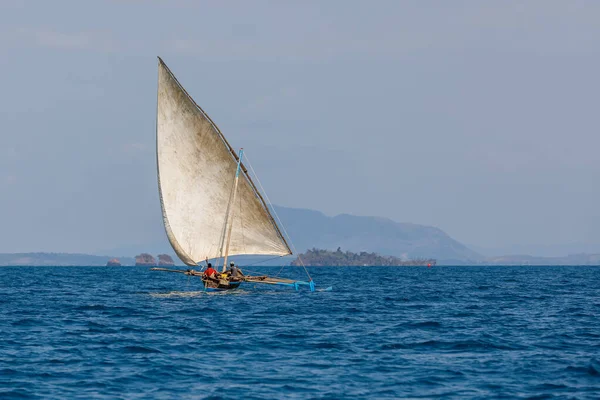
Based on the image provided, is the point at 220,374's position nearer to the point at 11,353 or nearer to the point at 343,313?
the point at 11,353

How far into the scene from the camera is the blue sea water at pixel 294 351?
81.3 ft

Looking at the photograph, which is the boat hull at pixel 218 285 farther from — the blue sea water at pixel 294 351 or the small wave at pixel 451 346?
the small wave at pixel 451 346

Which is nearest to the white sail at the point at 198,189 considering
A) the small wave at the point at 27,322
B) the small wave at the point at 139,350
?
the small wave at the point at 27,322

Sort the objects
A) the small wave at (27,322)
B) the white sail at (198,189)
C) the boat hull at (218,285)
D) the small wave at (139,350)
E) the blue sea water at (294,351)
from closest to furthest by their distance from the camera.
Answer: the blue sea water at (294,351) → the small wave at (139,350) → the small wave at (27,322) → the white sail at (198,189) → the boat hull at (218,285)

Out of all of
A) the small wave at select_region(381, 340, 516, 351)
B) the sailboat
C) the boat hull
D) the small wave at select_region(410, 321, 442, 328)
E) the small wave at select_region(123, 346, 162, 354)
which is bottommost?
the small wave at select_region(123, 346, 162, 354)

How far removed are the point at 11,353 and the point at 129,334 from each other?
20.6 ft

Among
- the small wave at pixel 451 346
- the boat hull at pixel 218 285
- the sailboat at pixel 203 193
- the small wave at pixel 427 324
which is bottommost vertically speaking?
the small wave at pixel 451 346

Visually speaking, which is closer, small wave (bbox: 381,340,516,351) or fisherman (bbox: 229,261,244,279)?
small wave (bbox: 381,340,516,351)

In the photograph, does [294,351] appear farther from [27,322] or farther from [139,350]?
[27,322]

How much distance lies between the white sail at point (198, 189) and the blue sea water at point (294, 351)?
701 centimetres

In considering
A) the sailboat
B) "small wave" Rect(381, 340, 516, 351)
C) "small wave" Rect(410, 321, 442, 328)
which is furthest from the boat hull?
"small wave" Rect(381, 340, 516, 351)

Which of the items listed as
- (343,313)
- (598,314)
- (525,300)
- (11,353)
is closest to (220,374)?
(11,353)

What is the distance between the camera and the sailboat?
55938 mm

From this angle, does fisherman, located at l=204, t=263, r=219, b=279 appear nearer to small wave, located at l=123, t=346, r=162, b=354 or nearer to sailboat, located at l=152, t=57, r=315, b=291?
sailboat, located at l=152, t=57, r=315, b=291
